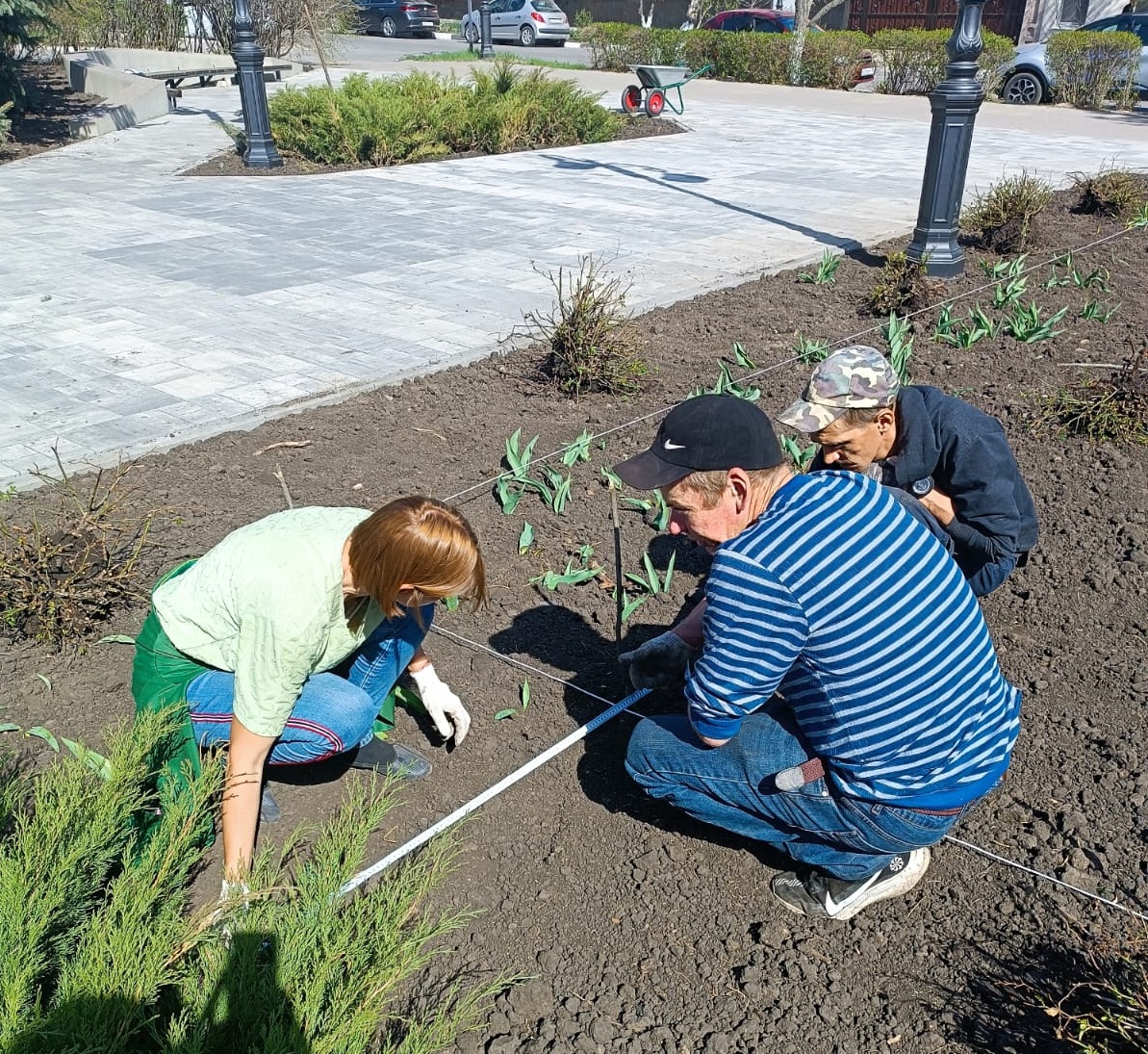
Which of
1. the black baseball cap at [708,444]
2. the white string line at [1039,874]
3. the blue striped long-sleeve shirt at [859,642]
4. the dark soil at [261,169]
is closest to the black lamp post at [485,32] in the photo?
the dark soil at [261,169]

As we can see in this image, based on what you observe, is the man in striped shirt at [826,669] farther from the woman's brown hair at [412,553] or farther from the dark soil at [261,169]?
the dark soil at [261,169]

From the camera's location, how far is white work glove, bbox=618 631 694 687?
9.94 ft

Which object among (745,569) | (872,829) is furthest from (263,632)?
(872,829)

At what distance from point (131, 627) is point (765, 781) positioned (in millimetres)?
2245

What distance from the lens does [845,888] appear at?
260 centimetres

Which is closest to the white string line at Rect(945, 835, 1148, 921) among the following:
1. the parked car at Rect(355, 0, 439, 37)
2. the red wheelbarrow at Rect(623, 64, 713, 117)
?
the red wheelbarrow at Rect(623, 64, 713, 117)

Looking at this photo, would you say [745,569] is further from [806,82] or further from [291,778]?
[806,82]

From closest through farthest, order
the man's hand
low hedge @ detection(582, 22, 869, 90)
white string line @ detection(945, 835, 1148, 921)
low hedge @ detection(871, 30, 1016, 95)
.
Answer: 1. white string line @ detection(945, 835, 1148, 921)
2. the man's hand
3. low hedge @ detection(871, 30, 1016, 95)
4. low hedge @ detection(582, 22, 869, 90)

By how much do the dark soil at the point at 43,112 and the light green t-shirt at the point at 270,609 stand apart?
41.7ft

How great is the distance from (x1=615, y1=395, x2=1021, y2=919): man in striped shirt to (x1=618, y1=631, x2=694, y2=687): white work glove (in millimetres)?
388

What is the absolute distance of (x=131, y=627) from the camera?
3.64 metres

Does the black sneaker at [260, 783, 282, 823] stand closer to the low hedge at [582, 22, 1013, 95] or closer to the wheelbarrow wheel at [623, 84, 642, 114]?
the wheelbarrow wheel at [623, 84, 642, 114]

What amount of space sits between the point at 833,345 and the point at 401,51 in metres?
27.2

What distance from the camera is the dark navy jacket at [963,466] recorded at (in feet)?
10.5
